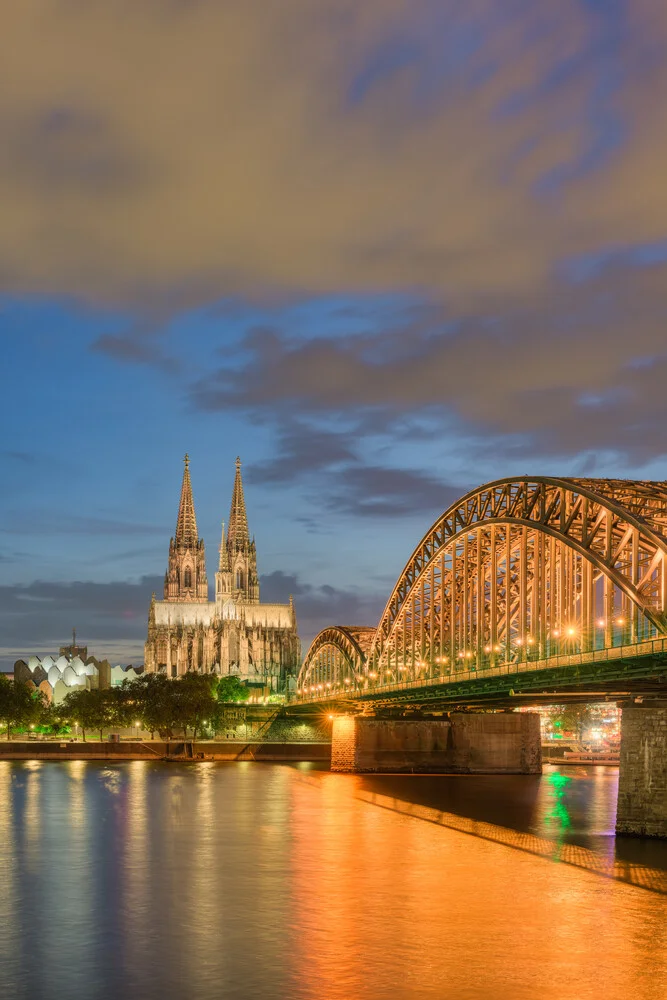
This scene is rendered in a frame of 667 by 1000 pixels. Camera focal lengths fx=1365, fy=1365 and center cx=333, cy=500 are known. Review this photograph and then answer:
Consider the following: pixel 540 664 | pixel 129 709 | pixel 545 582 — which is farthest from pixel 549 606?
pixel 129 709

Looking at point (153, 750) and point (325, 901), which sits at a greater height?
point (325, 901)

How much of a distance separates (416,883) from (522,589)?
3414 cm

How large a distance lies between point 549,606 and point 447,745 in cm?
3706

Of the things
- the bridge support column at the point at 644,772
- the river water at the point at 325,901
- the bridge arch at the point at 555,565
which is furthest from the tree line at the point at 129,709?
the bridge support column at the point at 644,772

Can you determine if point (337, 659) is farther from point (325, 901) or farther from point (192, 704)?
point (325, 901)

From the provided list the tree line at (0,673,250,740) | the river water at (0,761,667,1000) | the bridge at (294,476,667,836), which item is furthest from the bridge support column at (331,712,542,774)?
the tree line at (0,673,250,740)

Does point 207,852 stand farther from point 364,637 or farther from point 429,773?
point 364,637

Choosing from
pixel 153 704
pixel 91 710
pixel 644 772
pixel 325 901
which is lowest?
pixel 325 901

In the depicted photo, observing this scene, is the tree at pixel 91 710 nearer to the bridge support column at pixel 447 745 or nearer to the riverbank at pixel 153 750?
the riverbank at pixel 153 750

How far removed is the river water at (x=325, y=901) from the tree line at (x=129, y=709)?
81.0 meters

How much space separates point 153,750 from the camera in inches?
6314

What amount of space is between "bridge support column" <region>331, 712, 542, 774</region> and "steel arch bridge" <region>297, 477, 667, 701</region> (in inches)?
211

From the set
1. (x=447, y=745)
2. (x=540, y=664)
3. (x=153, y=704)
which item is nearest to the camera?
(x=540, y=664)

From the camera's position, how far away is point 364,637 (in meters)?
168
